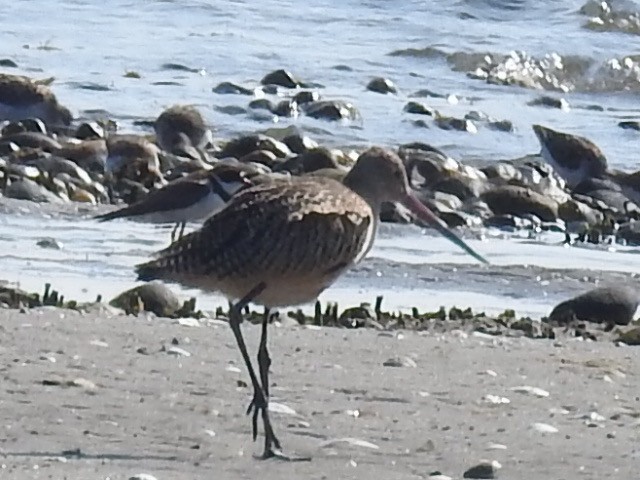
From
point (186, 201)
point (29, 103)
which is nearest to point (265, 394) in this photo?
point (186, 201)

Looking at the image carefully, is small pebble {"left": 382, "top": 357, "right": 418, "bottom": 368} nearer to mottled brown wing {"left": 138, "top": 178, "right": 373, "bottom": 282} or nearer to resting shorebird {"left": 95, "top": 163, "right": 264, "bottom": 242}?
mottled brown wing {"left": 138, "top": 178, "right": 373, "bottom": 282}

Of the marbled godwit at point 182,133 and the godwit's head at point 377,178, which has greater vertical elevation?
the godwit's head at point 377,178

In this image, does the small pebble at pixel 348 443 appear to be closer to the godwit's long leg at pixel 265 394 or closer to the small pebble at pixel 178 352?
the godwit's long leg at pixel 265 394

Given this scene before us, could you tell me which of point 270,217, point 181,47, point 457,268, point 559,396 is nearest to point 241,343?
point 270,217

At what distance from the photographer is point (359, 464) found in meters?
5.20

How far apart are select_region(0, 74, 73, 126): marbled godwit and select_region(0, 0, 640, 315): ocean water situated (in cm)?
85

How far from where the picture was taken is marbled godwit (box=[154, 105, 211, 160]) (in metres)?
15.5

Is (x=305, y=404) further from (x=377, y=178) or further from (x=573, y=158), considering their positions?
(x=573, y=158)

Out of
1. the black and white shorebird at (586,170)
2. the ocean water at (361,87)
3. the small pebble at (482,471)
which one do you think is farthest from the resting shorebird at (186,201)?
the small pebble at (482,471)

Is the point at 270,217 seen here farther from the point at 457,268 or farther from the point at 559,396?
the point at 457,268

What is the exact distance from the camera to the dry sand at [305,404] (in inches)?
204

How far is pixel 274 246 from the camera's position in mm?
5574

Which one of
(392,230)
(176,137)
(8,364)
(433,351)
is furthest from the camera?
(176,137)

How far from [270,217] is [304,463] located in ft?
2.54
